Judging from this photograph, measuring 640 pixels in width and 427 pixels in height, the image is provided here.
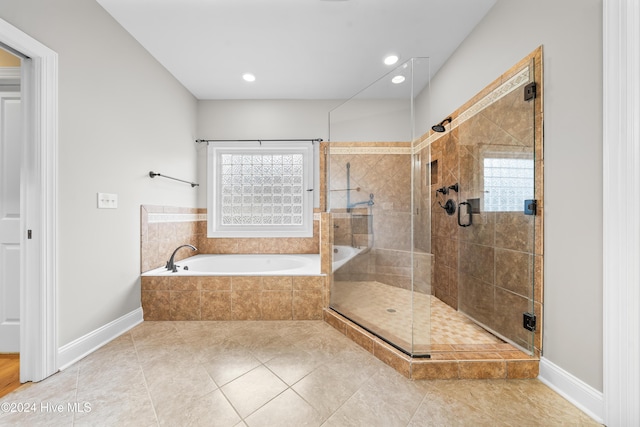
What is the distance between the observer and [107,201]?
5.95 ft

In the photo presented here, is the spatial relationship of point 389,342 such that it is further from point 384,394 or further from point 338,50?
point 338,50

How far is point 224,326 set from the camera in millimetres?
2041

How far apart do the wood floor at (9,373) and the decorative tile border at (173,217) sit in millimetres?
1221

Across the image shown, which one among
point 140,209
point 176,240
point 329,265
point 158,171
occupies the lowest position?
point 329,265

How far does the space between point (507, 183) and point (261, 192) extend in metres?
2.62

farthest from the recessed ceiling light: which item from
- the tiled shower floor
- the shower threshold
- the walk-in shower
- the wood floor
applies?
the wood floor

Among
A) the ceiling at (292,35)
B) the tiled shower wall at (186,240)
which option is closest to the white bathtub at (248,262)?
the tiled shower wall at (186,240)

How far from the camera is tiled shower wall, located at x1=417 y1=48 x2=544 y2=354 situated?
56.8 inches

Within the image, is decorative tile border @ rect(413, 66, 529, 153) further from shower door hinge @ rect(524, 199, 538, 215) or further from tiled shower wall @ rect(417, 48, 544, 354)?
shower door hinge @ rect(524, 199, 538, 215)

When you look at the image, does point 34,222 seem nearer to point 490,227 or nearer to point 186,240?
point 186,240

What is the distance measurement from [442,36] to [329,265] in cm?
224

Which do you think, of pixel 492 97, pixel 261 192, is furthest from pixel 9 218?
pixel 492 97

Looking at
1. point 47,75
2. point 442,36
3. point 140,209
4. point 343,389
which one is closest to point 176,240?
point 140,209

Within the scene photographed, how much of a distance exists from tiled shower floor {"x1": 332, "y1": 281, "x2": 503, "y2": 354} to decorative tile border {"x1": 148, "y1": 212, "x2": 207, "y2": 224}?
1899 millimetres
